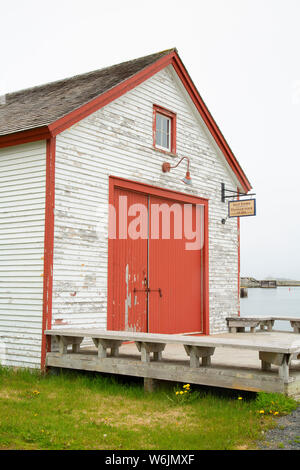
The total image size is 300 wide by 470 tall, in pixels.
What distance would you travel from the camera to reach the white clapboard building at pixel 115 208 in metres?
9.74

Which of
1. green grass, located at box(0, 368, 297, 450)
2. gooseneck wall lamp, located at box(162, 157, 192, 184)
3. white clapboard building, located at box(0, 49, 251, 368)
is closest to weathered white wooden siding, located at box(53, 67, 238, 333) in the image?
white clapboard building, located at box(0, 49, 251, 368)

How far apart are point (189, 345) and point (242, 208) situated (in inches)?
252

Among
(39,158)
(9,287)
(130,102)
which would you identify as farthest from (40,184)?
(130,102)

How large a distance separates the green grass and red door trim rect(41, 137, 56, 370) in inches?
34.6

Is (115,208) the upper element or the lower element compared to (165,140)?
lower

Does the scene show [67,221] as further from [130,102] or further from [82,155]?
[130,102]

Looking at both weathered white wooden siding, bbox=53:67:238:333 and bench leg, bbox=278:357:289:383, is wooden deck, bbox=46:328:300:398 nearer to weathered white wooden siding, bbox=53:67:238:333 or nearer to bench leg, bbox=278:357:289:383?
bench leg, bbox=278:357:289:383

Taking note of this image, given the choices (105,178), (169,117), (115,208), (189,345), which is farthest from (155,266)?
(189,345)

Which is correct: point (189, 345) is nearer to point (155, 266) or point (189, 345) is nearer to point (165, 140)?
point (155, 266)

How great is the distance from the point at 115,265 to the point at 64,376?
276 centimetres

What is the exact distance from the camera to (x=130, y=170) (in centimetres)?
1150

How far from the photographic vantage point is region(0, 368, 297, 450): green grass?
5801 millimetres

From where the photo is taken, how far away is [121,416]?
6.96m

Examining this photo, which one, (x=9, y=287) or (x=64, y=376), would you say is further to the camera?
(x=9, y=287)
